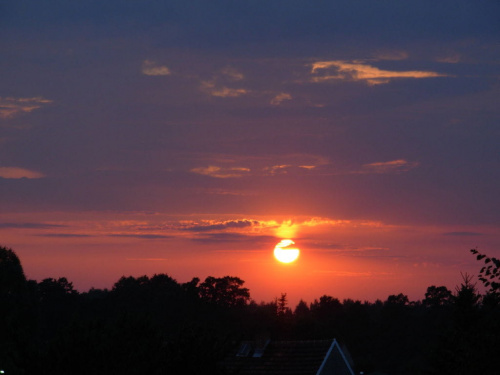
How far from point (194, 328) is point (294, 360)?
26.0 meters

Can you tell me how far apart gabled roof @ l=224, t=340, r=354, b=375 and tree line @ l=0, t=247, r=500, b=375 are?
7.95ft

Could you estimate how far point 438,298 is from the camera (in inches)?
6053

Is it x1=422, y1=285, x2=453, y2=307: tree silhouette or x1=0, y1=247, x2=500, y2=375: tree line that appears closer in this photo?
x1=0, y1=247, x2=500, y2=375: tree line

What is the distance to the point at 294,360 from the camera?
5041 centimetres

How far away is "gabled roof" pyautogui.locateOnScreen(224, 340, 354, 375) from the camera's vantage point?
4944cm

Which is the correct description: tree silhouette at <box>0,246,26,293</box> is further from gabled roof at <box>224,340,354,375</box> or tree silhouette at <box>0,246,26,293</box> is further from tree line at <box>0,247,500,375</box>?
gabled roof at <box>224,340,354,375</box>

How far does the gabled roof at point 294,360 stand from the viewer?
162ft

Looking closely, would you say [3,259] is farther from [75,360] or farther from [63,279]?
[63,279]

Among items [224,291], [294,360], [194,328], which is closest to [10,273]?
[294,360]

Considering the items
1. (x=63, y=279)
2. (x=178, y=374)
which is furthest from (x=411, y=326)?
(x=178, y=374)

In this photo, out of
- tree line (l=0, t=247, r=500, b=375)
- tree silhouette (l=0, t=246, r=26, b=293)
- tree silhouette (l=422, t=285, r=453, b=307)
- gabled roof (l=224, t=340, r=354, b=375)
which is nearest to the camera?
tree line (l=0, t=247, r=500, b=375)

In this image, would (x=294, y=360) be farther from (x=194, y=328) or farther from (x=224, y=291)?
(x=224, y=291)

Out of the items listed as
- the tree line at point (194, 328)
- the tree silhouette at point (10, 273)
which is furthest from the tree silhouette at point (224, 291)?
the tree silhouette at point (10, 273)

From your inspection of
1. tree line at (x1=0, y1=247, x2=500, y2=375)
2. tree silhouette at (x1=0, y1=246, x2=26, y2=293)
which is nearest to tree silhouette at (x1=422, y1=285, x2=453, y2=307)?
tree line at (x1=0, y1=247, x2=500, y2=375)
